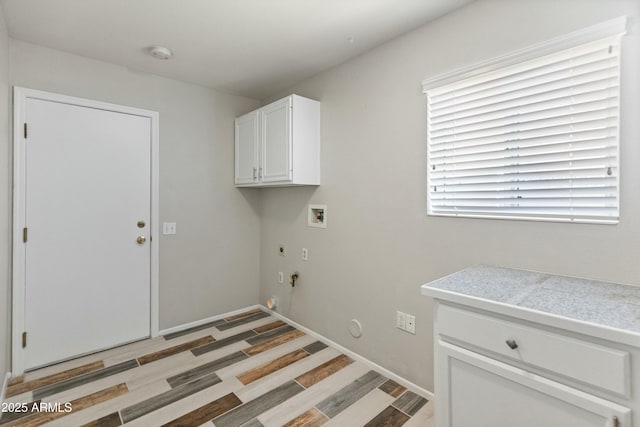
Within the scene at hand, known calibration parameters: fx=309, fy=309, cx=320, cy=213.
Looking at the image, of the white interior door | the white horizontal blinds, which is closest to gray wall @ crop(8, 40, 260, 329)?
the white interior door

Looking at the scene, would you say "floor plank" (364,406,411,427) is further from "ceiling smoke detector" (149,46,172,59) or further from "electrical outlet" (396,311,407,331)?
"ceiling smoke detector" (149,46,172,59)

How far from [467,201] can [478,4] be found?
1087 mm

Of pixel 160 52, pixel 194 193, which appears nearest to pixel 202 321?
pixel 194 193

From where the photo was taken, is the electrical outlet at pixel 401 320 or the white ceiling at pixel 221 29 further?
the electrical outlet at pixel 401 320

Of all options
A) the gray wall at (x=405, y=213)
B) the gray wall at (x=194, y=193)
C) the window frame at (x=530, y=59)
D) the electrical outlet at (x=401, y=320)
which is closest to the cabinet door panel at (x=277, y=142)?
the gray wall at (x=405, y=213)

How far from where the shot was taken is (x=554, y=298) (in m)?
1.14

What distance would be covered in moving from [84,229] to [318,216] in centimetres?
189

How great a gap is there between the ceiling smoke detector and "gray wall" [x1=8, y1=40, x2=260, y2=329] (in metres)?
0.46

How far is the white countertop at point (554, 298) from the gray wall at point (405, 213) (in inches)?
6.0

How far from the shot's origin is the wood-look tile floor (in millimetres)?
1770

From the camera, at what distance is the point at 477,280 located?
1400 millimetres

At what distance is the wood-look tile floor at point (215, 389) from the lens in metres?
1.77

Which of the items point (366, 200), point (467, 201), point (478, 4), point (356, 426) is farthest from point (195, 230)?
point (478, 4)

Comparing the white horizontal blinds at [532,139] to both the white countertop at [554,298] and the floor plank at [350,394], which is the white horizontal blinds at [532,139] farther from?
the floor plank at [350,394]
